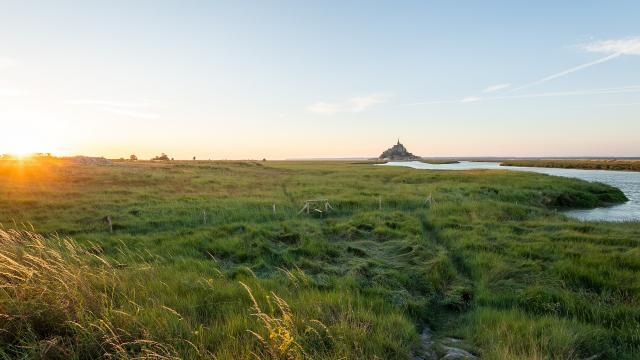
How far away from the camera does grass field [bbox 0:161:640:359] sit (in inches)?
235

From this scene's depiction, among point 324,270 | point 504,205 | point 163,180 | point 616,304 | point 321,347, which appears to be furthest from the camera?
point 163,180

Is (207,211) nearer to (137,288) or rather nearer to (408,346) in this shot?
(137,288)

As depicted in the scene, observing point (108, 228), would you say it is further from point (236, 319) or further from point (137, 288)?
point (236, 319)

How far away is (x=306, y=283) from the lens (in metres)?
10.2

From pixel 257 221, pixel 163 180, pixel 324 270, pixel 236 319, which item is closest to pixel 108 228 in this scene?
pixel 257 221

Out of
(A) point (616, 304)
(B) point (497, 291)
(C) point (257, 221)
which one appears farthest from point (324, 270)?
(C) point (257, 221)

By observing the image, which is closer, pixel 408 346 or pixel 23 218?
pixel 408 346

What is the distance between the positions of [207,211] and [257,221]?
13.8ft

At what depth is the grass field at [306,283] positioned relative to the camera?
5977mm

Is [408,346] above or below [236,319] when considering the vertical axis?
below

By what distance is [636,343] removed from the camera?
7551mm

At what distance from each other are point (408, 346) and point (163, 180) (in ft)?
146

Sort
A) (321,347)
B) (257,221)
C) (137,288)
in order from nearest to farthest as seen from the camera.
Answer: (321,347), (137,288), (257,221)

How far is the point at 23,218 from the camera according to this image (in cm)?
2114
